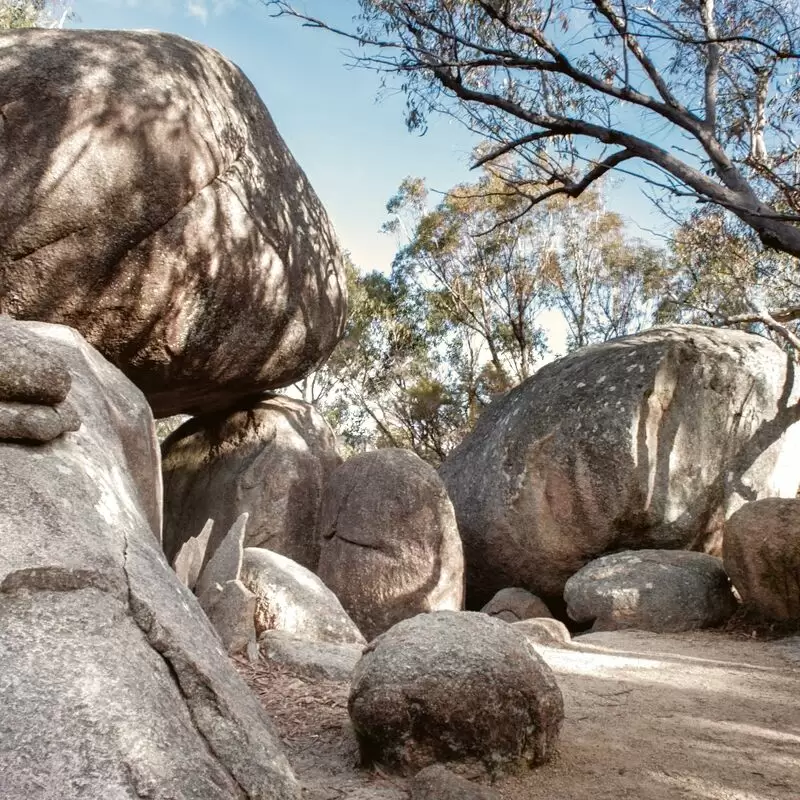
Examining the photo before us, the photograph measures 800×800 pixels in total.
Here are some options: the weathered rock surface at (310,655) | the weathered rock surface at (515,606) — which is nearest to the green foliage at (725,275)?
the weathered rock surface at (515,606)

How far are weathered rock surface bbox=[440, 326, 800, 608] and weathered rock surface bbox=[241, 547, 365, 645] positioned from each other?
4.04m

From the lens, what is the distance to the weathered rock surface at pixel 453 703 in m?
3.39

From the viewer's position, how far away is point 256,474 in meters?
9.09

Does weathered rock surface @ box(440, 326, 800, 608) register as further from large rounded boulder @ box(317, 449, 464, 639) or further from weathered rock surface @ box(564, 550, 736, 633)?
large rounded boulder @ box(317, 449, 464, 639)

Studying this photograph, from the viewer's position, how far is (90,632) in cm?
246

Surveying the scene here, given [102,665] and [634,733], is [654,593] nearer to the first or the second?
[634,733]

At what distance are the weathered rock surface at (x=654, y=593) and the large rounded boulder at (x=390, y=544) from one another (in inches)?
54.6

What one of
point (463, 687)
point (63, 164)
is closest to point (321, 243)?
point (63, 164)

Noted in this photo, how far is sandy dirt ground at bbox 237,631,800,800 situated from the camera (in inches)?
132

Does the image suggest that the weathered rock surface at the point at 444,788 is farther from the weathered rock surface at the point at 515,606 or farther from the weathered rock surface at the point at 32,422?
the weathered rock surface at the point at 515,606

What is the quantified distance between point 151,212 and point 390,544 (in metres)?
3.89

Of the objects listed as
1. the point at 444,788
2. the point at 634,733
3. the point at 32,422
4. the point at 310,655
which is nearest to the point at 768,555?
the point at 634,733

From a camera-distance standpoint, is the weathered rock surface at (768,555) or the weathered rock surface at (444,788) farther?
the weathered rock surface at (768,555)

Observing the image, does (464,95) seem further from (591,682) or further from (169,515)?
(169,515)
